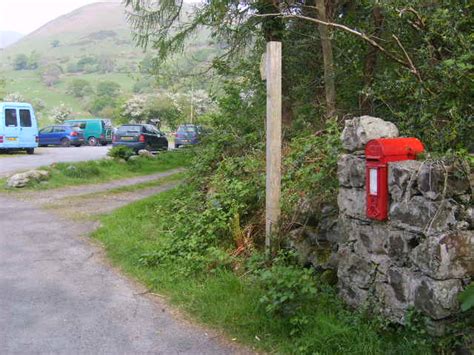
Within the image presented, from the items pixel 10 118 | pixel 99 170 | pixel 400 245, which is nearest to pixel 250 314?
pixel 400 245

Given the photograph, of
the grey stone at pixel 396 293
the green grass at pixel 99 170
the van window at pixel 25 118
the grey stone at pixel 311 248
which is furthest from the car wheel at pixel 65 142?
the grey stone at pixel 396 293

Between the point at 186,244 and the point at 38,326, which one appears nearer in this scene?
the point at 38,326

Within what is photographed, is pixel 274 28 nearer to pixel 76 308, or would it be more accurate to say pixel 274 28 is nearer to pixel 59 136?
pixel 76 308

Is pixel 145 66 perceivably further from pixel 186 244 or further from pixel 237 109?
pixel 186 244

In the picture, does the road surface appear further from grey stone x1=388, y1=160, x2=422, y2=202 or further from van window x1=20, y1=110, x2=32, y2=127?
van window x1=20, y1=110, x2=32, y2=127

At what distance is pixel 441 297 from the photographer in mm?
3785

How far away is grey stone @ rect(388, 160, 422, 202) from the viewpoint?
410cm

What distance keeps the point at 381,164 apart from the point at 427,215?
0.61 m

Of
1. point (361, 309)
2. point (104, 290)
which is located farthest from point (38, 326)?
point (361, 309)

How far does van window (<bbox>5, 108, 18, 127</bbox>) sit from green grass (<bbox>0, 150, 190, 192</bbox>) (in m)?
8.67

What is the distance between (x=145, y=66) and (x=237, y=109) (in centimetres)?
319

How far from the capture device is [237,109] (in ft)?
36.3

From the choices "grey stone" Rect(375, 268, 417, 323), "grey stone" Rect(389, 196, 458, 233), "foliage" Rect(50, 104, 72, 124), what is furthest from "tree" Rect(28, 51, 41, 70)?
"grey stone" Rect(389, 196, 458, 233)

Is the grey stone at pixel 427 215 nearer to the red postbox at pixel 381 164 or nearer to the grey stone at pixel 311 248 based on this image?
the red postbox at pixel 381 164
